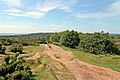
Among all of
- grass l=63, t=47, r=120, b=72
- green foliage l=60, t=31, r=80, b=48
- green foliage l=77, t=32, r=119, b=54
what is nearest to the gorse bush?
grass l=63, t=47, r=120, b=72

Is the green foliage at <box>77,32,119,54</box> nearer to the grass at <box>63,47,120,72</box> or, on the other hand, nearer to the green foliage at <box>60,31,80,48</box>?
the green foliage at <box>60,31,80,48</box>

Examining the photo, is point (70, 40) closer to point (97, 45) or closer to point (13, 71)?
point (97, 45)

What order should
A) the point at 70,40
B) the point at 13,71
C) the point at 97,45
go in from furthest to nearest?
1. the point at 70,40
2. the point at 97,45
3. the point at 13,71

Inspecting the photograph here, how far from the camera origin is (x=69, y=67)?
29.2 m

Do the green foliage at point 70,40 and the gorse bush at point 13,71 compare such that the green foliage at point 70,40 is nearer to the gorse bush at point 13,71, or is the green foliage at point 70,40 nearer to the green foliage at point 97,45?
the green foliage at point 97,45

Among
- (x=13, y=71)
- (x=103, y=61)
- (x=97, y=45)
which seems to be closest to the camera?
(x=13, y=71)

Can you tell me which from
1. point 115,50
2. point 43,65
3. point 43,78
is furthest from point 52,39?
point 43,78

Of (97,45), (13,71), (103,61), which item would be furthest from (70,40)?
(13,71)

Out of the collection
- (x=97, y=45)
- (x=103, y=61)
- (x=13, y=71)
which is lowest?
(x=97, y=45)

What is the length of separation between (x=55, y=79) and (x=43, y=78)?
4.19 feet

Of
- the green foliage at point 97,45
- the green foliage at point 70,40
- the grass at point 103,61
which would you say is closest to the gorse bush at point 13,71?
the grass at point 103,61

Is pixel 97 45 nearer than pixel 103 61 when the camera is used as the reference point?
No

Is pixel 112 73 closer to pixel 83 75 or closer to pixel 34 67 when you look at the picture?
pixel 83 75

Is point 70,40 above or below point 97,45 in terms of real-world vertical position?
above
